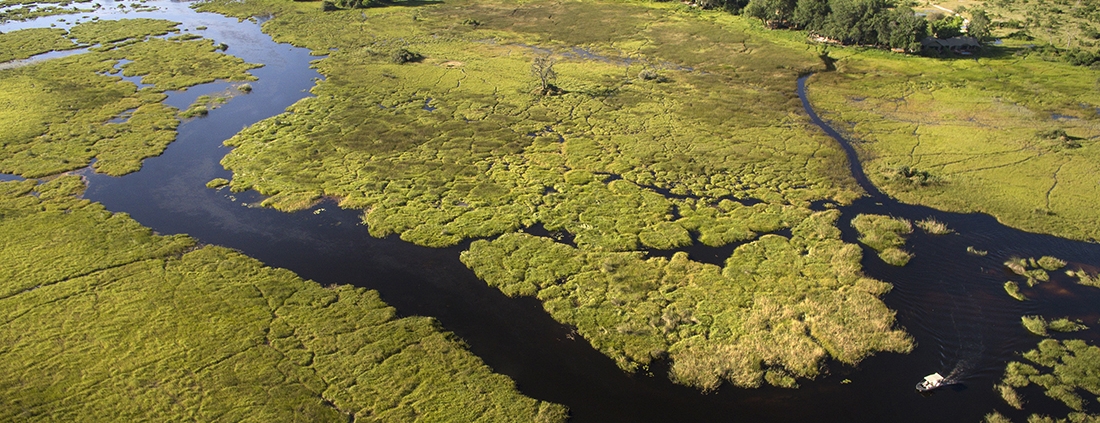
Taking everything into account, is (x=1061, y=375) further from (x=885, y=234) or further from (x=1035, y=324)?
(x=885, y=234)

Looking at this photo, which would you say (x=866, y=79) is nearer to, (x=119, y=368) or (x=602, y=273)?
(x=602, y=273)

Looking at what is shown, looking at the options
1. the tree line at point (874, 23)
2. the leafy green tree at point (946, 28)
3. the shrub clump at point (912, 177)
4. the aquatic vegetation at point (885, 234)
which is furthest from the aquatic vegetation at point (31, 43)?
the leafy green tree at point (946, 28)

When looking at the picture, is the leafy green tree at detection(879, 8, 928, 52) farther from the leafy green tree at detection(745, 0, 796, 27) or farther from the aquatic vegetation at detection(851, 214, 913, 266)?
the aquatic vegetation at detection(851, 214, 913, 266)

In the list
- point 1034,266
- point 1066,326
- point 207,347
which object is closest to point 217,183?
point 207,347

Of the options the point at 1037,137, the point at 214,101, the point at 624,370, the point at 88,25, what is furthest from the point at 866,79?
the point at 88,25

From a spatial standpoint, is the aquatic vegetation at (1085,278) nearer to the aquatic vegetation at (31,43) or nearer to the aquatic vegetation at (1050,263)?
the aquatic vegetation at (1050,263)

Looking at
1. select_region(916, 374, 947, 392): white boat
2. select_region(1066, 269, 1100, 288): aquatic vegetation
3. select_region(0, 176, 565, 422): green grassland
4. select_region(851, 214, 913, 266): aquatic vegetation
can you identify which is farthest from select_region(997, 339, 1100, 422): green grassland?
select_region(0, 176, 565, 422): green grassland
